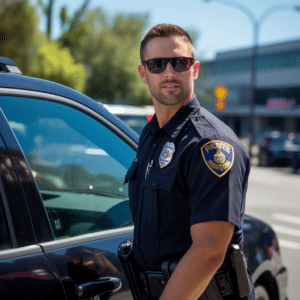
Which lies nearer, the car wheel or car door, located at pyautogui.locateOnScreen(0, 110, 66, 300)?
car door, located at pyautogui.locateOnScreen(0, 110, 66, 300)

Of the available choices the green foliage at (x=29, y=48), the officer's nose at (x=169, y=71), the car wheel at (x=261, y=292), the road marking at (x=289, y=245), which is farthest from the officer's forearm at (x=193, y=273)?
the green foliage at (x=29, y=48)

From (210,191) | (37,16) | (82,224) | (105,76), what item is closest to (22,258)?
(82,224)

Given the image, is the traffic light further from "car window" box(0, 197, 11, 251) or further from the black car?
"car window" box(0, 197, 11, 251)

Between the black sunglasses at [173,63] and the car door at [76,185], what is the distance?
471mm

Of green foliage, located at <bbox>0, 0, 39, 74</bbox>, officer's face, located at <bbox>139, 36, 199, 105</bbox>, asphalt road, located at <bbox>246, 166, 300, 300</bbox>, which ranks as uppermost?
green foliage, located at <bbox>0, 0, 39, 74</bbox>

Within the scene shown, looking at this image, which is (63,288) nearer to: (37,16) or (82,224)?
(82,224)

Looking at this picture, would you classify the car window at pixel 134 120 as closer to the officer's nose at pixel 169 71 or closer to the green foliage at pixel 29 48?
the officer's nose at pixel 169 71

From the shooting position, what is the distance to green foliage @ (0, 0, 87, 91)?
49.9 feet

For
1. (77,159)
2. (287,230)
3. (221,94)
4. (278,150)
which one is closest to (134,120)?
(287,230)

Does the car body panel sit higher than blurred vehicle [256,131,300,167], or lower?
higher

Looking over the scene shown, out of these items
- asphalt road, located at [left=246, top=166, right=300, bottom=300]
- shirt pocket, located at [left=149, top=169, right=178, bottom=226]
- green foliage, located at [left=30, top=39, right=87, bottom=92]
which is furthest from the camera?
green foliage, located at [left=30, top=39, right=87, bottom=92]

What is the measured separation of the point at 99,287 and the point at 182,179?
0.57m

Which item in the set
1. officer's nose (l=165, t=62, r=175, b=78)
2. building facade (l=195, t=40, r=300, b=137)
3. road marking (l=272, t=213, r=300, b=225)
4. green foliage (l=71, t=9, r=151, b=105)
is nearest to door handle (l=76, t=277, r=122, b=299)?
officer's nose (l=165, t=62, r=175, b=78)

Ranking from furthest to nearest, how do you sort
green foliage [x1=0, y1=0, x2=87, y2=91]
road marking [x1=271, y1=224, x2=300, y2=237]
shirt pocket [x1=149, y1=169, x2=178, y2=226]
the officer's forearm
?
green foliage [x1=0, y1=0, x2=87, y2=91], road marking [x1=271, y1=224, x2=300, y2=237], shirt pocket [x1=149, y1=169, x2=178, y2=226], the officer's forearm
